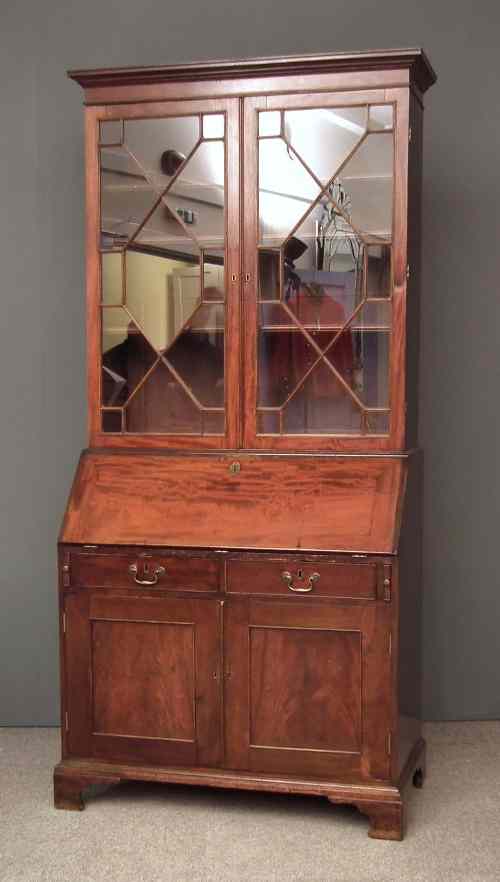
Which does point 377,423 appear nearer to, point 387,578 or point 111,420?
point 387,578

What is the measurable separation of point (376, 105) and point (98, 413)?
1261mm

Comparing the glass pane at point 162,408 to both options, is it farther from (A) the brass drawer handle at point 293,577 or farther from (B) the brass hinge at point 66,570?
(A) the brass drawer handle at point 293,577

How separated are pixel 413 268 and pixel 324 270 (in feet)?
0.95

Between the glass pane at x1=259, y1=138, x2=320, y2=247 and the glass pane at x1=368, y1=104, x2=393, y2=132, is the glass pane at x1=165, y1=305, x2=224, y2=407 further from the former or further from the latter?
the glass pane at x1=368, y1=104, x2=393, y2=132

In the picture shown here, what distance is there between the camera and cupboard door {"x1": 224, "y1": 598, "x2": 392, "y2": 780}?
3.13 meters

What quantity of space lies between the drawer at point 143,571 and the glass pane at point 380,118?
1.35 metres

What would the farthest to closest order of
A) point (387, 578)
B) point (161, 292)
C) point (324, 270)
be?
point (161, 292) < point (324, 270) < point (387, 578)

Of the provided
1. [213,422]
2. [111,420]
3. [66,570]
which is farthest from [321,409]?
[66,570]

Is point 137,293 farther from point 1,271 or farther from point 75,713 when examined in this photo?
point 75,713

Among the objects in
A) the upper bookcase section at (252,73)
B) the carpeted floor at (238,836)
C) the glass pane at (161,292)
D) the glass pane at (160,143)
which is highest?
the upper bookcase section at (252,73)

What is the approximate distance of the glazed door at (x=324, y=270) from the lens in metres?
3.25

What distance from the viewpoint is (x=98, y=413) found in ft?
11.5

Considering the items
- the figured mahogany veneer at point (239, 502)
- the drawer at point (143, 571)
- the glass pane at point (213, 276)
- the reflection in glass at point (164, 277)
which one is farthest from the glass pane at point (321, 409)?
the drawer at point (143, 571)

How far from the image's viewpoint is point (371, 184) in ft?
10.7
